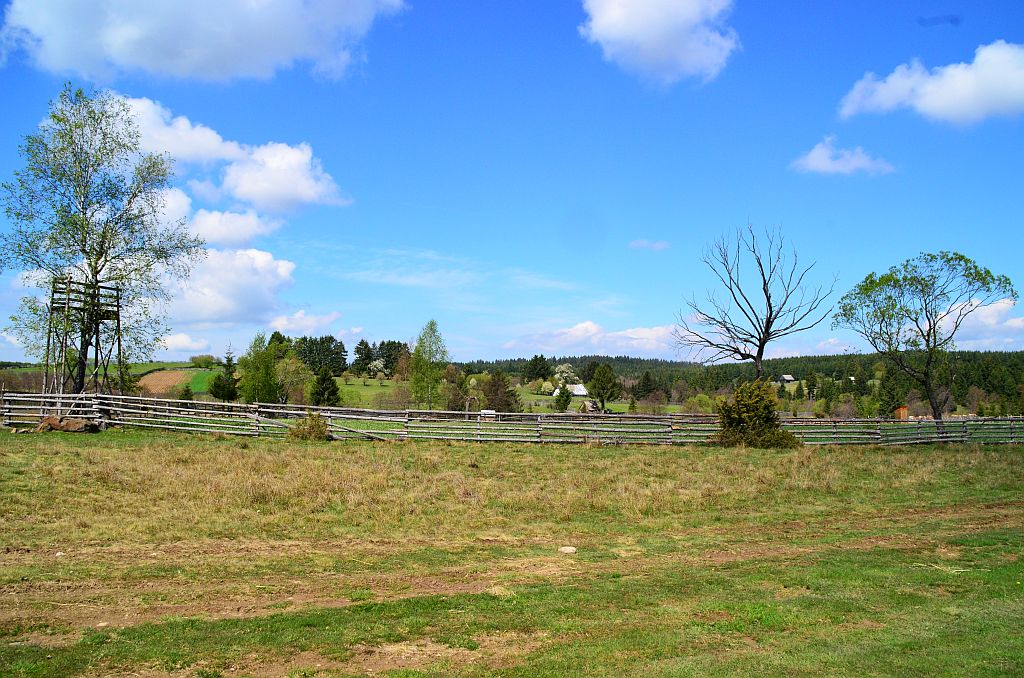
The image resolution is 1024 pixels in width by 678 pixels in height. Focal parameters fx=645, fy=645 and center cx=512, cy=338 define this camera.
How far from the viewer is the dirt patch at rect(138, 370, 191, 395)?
78250 millimetres

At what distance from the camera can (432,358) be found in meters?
64.3

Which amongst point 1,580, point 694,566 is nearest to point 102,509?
point 1,580

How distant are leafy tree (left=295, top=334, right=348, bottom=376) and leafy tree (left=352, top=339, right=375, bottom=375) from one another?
2.54m

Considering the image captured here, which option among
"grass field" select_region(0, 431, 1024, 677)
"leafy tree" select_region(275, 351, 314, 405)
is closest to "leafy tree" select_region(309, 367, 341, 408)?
"leafy tree" select_region(275, 351, 314, 405)

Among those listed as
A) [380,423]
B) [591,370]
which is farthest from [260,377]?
[591,370]

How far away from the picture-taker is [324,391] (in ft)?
252

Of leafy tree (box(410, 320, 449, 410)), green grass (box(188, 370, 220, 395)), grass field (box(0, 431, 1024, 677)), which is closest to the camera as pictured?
grass field (box(0, 431, 1024, 677))

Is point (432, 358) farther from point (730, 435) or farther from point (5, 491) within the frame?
point (5, 491)

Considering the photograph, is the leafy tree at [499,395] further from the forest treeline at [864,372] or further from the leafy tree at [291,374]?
the leafy tree at [291,374]

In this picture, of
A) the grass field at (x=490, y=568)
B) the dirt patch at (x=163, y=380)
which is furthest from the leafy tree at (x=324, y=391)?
the grass field at (x=490, y=568)

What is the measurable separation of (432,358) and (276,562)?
54113mm

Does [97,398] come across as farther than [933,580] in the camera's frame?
Yes

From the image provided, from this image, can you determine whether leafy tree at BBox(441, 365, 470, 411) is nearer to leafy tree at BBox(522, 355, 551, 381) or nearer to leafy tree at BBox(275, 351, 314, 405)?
leafy tree at BBox(275, 351, 314, 405)

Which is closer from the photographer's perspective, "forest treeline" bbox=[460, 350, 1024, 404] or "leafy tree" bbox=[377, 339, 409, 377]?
"forest treeline" bbox=[460, 350, 1024, 404]
